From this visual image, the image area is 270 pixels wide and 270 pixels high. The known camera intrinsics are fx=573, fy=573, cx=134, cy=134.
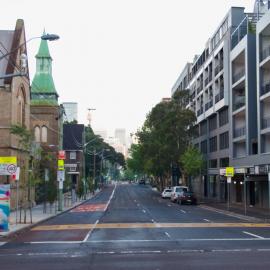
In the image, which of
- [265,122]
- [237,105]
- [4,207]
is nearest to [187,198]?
[237,105]

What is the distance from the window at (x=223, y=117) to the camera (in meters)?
66.1

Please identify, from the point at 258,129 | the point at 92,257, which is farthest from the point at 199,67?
the point at 92,257

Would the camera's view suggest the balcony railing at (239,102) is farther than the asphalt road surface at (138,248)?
Yes

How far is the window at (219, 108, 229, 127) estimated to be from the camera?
66.1 metres

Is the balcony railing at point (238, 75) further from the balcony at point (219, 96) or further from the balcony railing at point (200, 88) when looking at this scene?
the balcony railing at point (200, 88)

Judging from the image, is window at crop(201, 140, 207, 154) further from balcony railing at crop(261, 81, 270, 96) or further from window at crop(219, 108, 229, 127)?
balcony railing at crop(261, 81, 270, 96)

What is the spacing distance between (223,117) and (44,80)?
25951mm

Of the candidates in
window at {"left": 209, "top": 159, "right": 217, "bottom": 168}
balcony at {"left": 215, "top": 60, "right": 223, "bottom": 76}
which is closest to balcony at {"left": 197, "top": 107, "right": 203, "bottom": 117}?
window at {"left": 209, "top": 159, "right": 217, "bottom": 168}

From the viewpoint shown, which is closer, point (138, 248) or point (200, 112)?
point (138, 248)

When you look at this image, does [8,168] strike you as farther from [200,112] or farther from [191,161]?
[200,112]

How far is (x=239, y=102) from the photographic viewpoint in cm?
6047

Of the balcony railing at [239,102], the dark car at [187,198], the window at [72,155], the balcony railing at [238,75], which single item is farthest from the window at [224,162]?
the window at [72,155]

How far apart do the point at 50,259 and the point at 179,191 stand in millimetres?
46322

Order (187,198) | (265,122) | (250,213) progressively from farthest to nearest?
(187,198), (265,122), (250,213)
